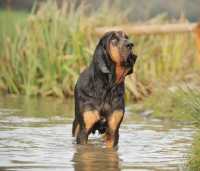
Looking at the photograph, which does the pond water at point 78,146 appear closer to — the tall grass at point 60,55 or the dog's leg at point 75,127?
the dog's leg at point 75,127

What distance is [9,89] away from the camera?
15.9 meters

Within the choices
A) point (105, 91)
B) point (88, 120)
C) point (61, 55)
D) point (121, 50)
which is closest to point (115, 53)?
point (121, 50)

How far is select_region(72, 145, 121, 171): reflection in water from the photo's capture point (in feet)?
22.9

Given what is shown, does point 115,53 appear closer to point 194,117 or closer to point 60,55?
point 194,117

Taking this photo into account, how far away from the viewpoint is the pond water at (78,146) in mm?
7074

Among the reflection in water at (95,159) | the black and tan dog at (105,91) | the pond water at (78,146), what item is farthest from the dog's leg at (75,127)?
the black and tan dog at (105,91)

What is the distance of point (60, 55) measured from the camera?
1559 centimetres

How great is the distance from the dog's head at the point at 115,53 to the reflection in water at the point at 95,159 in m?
0.96

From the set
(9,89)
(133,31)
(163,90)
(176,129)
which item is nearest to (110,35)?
(163,90)

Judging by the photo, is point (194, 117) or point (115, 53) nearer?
point (194, 117)

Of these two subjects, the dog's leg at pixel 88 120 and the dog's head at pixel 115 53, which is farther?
the dog's leg at pixel 88 120

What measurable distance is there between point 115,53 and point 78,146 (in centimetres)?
125

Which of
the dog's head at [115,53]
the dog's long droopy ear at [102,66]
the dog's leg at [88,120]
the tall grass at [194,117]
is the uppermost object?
the dog's head at [115,53]

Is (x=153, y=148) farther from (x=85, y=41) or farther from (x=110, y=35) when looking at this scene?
(x=85, y=41)
